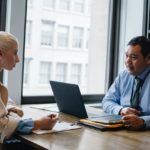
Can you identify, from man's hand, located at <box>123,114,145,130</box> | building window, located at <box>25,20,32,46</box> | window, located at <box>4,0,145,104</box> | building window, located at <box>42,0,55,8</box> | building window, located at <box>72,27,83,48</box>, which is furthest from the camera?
building window, located at <box>72,27,83,48</box>

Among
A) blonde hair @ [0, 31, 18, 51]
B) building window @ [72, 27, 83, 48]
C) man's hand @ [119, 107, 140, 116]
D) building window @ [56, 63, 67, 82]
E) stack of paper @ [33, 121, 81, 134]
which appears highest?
building window @ [72, 27, 83, 48]

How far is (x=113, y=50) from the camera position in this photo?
141 inches

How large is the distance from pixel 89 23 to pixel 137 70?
134cm

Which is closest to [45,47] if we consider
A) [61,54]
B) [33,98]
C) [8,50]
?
[61,54]

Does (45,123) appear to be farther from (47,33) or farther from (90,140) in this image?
(47,33)

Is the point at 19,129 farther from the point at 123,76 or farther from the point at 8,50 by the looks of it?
the point at 123,76

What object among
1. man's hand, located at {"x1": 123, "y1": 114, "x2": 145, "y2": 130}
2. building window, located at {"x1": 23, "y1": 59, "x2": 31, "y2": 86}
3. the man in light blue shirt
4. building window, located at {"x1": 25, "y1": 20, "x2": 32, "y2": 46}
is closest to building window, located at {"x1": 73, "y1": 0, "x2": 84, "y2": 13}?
building window, located at {"x1": 25, "y1": 20, "x2": 32, "y2": 46}

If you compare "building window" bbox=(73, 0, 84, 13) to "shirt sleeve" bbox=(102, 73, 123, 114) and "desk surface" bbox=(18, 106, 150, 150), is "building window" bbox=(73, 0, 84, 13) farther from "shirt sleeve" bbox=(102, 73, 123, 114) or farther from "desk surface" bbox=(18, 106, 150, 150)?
"desk surface" bbox=(18, 106, 150, 150)

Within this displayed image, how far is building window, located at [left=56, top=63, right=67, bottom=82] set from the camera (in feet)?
10.4

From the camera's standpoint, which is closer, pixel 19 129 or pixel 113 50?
pixel 19 129

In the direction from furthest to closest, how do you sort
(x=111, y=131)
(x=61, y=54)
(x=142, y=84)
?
1. (x=61, y=54)
2. (x=142, y=84)
3. (x=111, y=131)

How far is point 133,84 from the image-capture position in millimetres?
2322

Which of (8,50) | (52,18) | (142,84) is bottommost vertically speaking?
Result: (142,84)

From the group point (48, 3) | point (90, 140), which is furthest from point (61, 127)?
point (48, 3)
